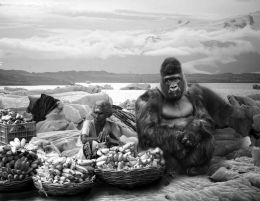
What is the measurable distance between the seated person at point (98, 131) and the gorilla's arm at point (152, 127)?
37 centimetres

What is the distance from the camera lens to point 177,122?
482 cm

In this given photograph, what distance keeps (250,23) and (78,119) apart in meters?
3.90

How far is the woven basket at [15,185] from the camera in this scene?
14.2 ft

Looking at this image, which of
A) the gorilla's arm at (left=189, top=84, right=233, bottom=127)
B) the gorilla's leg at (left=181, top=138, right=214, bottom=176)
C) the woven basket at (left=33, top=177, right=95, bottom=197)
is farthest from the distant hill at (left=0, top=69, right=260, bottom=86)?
the woven basket at (left=33, top=177, right=95, bottom=197)

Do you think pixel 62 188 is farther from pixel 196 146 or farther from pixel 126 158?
pixel 196 146

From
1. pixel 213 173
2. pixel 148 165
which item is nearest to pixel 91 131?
pixel 148 165

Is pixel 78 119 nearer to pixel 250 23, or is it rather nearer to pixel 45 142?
pixel 45 142

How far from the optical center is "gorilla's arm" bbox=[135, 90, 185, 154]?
Result: 15.6 ft

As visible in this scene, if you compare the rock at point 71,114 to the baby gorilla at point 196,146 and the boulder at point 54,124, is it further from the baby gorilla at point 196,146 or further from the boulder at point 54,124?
the baby gorilla at point 196,146

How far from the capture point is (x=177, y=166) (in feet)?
15.8

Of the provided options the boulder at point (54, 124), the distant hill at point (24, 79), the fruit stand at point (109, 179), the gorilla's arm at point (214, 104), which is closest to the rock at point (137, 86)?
the boulder at point (54, 124)

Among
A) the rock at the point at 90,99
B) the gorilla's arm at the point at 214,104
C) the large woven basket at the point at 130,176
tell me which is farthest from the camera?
the rock at the point at 90,99

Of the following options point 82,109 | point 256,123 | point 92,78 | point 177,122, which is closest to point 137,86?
point 92,78

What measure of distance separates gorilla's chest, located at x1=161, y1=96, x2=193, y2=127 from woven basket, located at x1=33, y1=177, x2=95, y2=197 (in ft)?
4.10
